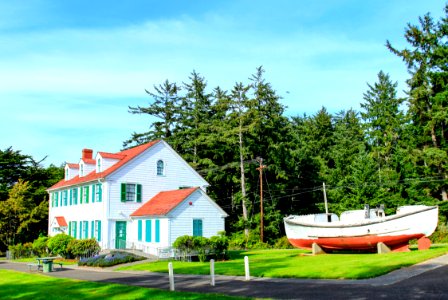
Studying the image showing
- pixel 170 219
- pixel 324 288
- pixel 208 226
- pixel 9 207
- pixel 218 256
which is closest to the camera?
pixel 324 288

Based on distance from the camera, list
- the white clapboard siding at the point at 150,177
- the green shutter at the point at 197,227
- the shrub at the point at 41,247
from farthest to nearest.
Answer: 1. the shrub at the point at 41,247
2. the white clapboard siding at the point at 150,177
3. the green shutter at the point at 197,227

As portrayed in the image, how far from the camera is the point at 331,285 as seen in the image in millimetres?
14164

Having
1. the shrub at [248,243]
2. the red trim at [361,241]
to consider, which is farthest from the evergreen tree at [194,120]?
the red trim at [361,241]

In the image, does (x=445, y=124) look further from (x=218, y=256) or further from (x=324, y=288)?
(x=324, y=288)

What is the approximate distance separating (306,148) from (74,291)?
44562 millimetres

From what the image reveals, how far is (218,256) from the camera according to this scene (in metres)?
28.3

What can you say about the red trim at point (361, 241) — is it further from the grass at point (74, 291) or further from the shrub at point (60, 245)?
the shrub at point (60, 245)

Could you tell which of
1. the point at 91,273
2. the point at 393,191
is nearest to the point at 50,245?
the point at 91,273

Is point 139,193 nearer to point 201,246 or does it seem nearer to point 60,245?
point 60,245

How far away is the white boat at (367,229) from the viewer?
79.2 feet

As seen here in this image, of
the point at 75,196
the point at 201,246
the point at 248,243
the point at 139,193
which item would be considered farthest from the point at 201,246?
the point at 75,196

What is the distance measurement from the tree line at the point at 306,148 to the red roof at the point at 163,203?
1221 centimetres

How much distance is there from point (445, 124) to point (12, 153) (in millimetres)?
48704

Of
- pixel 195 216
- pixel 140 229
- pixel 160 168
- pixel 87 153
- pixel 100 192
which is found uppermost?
pixel 87 153
